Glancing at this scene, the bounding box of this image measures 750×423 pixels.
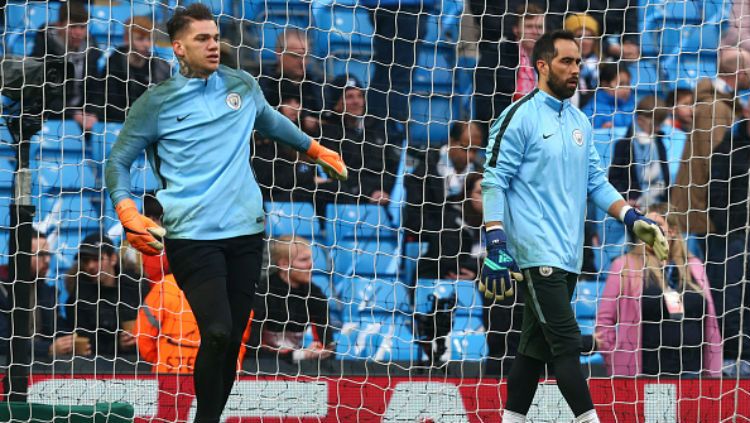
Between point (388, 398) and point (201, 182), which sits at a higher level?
point (201, 182)

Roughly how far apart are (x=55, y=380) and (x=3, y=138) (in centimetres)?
146

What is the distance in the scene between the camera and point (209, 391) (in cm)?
434

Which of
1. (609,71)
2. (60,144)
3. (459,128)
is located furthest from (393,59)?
(60,144)

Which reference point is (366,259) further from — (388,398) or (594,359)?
(594,359)

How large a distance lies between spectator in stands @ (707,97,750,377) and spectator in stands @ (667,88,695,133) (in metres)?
0.23

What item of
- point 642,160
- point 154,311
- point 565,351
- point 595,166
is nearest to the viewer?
point 565,351

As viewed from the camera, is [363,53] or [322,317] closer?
[322,317]

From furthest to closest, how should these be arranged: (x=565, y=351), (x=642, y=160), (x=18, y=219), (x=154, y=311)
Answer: (x=642, y=160), (x=154, y=311), (x=18, y=219), (x=565, y=351)

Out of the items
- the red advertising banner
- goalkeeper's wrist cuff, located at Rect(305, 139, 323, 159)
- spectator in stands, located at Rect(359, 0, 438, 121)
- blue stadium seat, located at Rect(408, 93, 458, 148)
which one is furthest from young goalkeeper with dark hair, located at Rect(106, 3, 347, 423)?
blue stadium seat, located at Rect(408, 93, 458, 148)

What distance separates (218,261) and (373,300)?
8.85 feet

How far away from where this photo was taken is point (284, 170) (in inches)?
277

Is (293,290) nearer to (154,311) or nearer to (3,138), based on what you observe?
(154,311)

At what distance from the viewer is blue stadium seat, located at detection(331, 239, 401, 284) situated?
23.3 feet

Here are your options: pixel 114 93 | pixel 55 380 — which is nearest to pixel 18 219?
pixel 55 380
